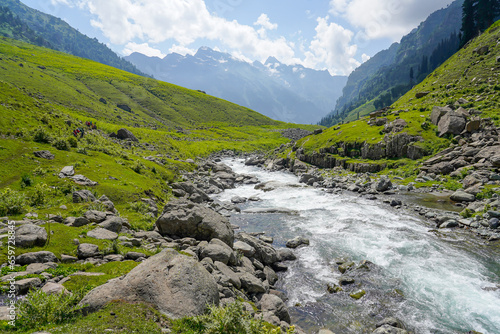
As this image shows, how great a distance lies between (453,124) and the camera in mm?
50906

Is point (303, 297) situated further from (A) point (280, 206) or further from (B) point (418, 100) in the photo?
(B) point (418, 100)

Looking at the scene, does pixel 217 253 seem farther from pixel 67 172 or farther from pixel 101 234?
pixel 67 172

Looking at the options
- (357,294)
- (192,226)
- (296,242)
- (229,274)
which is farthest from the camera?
(296,242)

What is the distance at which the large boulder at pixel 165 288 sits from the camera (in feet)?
29.6

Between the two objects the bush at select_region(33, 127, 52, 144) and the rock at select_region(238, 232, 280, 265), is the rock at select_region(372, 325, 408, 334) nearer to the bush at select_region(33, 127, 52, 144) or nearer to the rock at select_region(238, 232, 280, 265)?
the rock at select_region(238, 232, 280, 265)

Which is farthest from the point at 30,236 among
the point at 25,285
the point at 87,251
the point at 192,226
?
the point at 192,226

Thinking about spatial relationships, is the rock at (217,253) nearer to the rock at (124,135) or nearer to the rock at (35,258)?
the rock at (35,258)

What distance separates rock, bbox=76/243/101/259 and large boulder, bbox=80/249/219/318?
15.5 feet

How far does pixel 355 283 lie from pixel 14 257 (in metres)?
21.1

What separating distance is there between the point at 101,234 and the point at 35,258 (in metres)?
4.52

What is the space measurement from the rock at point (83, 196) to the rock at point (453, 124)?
65.6 meters

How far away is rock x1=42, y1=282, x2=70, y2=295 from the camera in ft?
29.1

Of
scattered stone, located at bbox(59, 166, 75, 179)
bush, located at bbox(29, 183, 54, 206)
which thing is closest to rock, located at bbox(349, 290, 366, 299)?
bush, located at bbox(29, 183, 54, 206)

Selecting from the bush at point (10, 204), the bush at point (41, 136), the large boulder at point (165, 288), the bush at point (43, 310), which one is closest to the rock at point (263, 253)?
the large boulder at point (165, 288)
